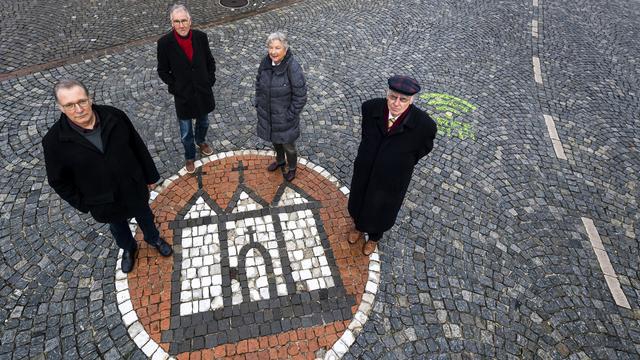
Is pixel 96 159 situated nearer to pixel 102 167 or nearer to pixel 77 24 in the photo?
pixel 102 167

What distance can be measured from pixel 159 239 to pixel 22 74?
5658 mm

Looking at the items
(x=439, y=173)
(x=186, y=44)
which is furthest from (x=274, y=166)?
(x=439, y=173)

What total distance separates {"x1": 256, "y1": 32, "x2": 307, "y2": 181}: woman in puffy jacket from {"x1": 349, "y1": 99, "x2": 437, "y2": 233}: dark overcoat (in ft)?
3.80

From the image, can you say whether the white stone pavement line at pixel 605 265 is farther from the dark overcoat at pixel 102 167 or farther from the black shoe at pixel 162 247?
the dark overcoat at pixel 102 167

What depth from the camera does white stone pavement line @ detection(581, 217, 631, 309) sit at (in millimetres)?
5195

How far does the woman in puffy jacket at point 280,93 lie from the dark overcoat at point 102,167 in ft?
5.59

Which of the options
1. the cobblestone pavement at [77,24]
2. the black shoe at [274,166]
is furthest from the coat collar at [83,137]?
the cobblestone pavement at [77,24]

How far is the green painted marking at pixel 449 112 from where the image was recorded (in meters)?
7.36

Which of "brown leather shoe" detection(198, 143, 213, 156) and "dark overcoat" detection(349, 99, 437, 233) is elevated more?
"dark overcoat" detection(349, 99, 437, 233)

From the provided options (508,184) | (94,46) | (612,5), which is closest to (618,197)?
(508,184)

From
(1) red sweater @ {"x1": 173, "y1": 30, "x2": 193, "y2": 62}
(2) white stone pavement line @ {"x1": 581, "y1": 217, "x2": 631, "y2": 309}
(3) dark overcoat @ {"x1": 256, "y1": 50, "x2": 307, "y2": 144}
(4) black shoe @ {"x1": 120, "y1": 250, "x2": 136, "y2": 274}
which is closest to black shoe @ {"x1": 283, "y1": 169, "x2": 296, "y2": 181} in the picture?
(3) dark overcoat @ {"x1": 256, "y1": 50, "x2": 307, "y2": 144}

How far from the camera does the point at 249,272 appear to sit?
5.01 metres

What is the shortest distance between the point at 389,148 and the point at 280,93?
5.75 ft

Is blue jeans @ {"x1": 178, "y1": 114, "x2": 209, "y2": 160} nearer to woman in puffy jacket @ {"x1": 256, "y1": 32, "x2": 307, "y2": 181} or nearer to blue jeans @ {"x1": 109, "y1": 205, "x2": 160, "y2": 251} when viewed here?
woman in puffy jacket @ {"x1": 256, "y1": 32, "x2": 307, "y2": 181}
